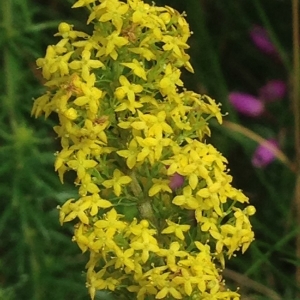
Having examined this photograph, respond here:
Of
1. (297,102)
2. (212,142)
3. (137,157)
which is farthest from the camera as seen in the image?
(212,142)

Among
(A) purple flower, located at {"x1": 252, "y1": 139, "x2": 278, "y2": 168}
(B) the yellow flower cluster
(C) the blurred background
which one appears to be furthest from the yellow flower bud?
(A) purple flower, located at {"x1": 252, "y1": 139, "x2": 278, "y2": 168}

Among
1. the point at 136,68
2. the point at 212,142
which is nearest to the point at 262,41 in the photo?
the point at 212,142

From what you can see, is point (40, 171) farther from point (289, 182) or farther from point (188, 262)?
point (188, 262)

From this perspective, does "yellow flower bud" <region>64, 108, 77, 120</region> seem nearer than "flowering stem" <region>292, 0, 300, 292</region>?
Yes

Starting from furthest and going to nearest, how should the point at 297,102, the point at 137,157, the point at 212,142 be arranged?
the point at 212,142 → the point at 297,102 → the point at 137,157

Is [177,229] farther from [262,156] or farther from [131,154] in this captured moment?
[262,156]

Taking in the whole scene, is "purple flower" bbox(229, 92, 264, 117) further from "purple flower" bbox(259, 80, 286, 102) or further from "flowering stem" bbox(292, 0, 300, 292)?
"flowering stem" bbox(292, 0, 300, 292)
